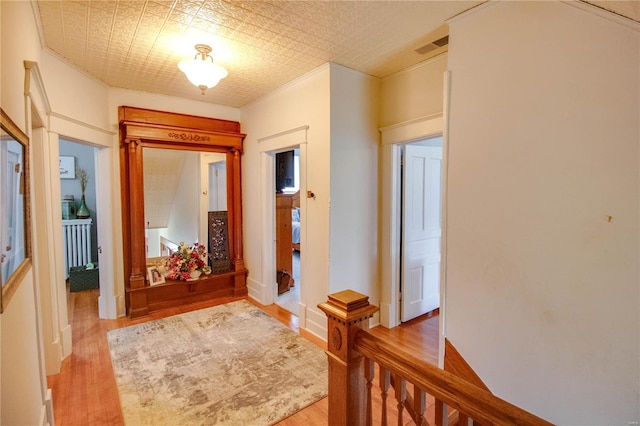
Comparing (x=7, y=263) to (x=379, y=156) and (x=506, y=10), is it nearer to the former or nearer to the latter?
(x=506, y=10)

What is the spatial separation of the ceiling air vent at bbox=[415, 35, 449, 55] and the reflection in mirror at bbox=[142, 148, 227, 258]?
2.98 meters

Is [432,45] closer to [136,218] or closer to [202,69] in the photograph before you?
[202,69]

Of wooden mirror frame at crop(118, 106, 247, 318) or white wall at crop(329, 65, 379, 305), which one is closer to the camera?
white wall at crop(329, 65, 379, 305)

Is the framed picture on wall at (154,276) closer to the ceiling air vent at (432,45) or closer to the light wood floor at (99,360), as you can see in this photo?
the light wood floor at (99,360)

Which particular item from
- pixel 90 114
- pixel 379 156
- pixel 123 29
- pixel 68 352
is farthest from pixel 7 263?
pixel 379 156

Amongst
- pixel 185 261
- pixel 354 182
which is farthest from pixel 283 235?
pixel 354 182

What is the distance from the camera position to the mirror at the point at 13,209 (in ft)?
3.68

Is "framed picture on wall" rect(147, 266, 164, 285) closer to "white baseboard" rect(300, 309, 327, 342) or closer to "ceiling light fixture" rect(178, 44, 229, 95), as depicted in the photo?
"white baseboard" rect(300, 309, 327, 342)

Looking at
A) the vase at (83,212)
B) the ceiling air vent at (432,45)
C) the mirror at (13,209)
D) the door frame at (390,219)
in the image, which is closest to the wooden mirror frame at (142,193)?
the vase at (83,212)

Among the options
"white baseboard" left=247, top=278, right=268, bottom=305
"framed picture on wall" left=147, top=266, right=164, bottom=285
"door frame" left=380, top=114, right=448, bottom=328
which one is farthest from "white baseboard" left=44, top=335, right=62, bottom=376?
"door frame" left=380, top=114, right=448, bottom=328

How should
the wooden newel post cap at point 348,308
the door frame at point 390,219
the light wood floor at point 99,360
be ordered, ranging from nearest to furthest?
the wooden newel post cap at point 348,308 → the light wood floor at point 99,360 → the door frame at point 390,219

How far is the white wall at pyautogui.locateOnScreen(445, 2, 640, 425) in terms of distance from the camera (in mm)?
1425

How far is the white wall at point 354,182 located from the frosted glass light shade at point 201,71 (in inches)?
43.3

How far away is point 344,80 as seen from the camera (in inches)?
123
